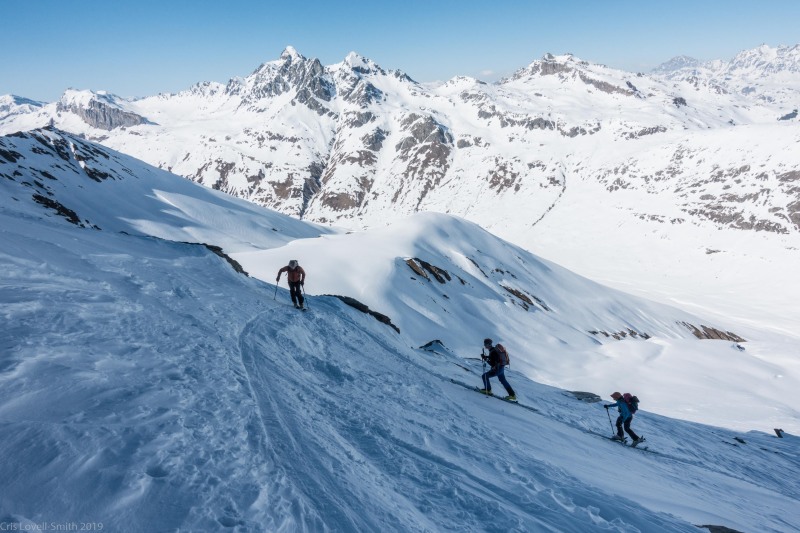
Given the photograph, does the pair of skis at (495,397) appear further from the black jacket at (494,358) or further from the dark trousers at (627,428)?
the dark trousers at (627,428)

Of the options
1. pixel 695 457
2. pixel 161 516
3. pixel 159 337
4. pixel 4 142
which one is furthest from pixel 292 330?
pixel 4 142

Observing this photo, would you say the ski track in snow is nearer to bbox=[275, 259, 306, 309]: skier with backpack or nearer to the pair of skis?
the pair of skis

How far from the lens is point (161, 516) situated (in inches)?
193

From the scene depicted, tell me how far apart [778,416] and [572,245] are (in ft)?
500

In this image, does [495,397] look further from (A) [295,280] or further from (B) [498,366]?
(A) [295,280]

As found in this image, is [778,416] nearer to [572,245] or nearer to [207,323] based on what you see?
[207,323]

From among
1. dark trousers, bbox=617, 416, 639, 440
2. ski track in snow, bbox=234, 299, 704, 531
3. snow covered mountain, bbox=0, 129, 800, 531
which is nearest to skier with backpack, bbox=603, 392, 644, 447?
dark trousers, bbox=617, 416, 639, 440

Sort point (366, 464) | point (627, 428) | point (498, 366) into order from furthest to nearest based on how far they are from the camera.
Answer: point (498, 366), point (627, 428), point (366, 464)

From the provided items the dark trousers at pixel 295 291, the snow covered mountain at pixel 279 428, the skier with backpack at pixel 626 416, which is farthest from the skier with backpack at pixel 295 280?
the skier with backpack at pixel 626 416

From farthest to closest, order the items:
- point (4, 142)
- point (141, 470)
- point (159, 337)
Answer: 1. point (4, 142)
2. point (159, 337)
3. point (141, 470)

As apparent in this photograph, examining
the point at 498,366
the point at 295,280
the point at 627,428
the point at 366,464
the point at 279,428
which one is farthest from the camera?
the point at 295,280

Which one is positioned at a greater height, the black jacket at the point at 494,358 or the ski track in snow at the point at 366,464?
the black jacket at the point at 494,358

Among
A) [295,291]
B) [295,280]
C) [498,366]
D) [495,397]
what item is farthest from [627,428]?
[295,280]

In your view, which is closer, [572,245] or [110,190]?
[110,190]
